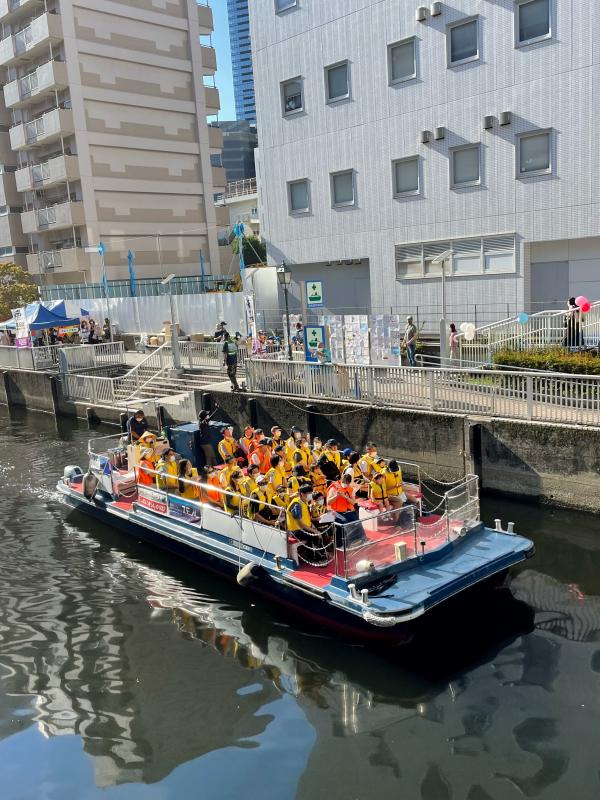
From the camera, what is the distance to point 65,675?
926cm

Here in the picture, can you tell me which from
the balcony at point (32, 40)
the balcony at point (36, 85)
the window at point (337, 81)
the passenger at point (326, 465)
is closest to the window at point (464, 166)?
the window at point (337, 81)

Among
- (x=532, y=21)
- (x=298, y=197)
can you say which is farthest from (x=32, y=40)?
(x=532, y=21)

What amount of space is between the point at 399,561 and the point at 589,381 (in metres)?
6.01

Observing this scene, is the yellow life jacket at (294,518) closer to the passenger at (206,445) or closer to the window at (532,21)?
the passenger at (206,445)

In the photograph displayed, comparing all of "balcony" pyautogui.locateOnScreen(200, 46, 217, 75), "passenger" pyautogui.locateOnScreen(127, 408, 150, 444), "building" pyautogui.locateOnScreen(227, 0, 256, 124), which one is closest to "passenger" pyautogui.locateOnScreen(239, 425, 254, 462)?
"passenger" pyautogui.locateOnScreen(127, 408, 150, 444)

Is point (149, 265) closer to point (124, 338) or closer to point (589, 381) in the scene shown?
point (124, 338)

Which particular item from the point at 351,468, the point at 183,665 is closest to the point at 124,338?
the point at 351,468

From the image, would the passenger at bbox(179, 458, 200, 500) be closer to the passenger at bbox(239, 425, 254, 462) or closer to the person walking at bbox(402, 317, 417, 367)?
the passenger at bbox(239, 425, 254, 462)

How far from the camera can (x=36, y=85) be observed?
143 feet

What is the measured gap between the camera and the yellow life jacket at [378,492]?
11609 mm

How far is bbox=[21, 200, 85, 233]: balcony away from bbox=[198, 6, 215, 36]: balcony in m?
16.7

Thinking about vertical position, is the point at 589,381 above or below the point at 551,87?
below

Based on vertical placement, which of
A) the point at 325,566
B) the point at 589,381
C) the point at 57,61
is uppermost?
the point at 57,61

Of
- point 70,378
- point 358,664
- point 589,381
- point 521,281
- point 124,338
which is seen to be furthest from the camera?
point 124,338
